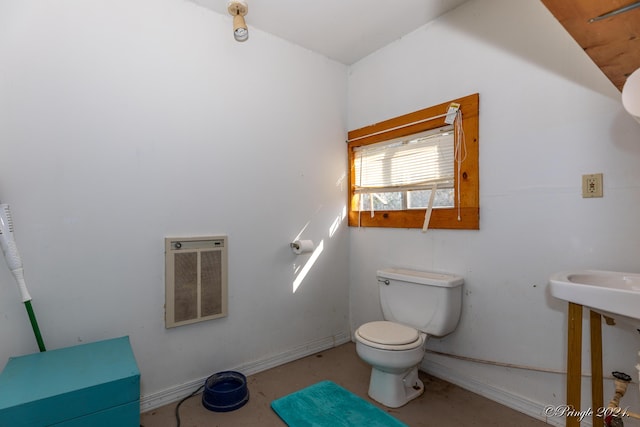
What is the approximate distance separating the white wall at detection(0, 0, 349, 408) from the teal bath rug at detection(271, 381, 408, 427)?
1.40ft

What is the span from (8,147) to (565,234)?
2558 mm

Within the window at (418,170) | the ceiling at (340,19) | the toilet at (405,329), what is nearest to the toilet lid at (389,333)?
the toilet at (405,329)

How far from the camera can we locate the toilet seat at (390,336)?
5.46 feet

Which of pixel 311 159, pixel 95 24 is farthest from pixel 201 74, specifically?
pixel 311 159

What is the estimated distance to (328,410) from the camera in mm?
1710

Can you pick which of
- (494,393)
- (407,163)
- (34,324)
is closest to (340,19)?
(407,163)

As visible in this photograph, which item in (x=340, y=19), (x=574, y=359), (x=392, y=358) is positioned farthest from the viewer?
(x=340, y=19)

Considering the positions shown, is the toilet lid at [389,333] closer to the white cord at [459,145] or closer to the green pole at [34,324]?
the white cord at [459,145]

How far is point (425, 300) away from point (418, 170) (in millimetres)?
846

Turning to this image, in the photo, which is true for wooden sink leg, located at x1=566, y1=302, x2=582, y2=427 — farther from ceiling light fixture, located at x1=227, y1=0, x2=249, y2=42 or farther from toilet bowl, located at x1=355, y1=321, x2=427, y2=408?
ceiling light fixture, located at x1=227, y1=0, x2=249, y2=42

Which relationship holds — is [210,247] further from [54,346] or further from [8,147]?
[8,147]

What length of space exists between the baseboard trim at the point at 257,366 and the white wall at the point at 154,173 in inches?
0.9

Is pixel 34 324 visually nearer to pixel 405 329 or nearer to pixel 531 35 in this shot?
pixel 405 329

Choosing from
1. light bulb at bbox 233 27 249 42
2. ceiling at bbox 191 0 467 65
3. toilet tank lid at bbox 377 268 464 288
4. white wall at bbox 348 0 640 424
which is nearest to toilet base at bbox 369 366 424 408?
white wall at bbox 348 0 640 424
